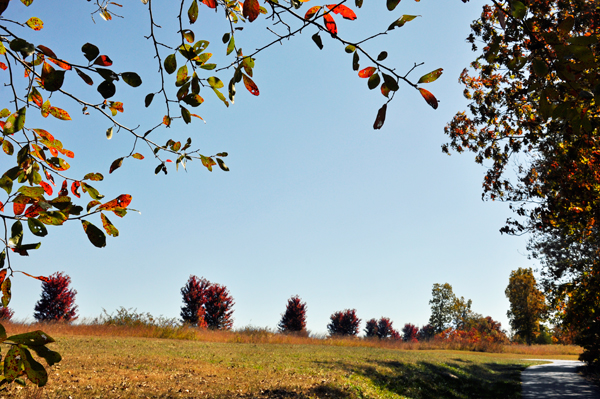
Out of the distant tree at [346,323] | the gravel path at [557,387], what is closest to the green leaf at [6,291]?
the gravel path at [557,387]

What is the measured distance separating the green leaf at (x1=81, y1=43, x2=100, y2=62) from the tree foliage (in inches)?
1074

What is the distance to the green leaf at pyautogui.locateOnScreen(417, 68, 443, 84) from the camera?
145cm

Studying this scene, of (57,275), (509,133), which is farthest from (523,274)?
(57,275)

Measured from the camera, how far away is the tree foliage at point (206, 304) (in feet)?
90.1

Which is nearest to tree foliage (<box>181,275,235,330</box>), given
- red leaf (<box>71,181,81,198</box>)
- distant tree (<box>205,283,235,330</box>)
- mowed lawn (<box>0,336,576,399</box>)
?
distant tree (<box>205,283,235,330</box>)

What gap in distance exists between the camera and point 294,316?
109ft

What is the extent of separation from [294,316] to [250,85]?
33.7 meters

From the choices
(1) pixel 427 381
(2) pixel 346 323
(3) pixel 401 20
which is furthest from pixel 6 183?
(2) pixel 346 323

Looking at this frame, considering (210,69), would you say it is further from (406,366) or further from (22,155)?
(406,366)

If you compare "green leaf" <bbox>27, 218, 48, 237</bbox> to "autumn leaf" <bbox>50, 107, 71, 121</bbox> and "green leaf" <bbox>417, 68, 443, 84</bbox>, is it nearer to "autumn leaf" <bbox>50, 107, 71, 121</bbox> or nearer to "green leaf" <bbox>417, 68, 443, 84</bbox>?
"autumn leaf" <bbox>50, 107, 71, 121</bbox>

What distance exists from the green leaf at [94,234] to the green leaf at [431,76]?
1.41 m

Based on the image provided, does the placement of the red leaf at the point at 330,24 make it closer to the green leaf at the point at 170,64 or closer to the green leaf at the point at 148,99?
the green leaf at the point at 170,64

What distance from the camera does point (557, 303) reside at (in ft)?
32.8

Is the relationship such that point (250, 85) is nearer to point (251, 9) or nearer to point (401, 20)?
point (251, 9)
